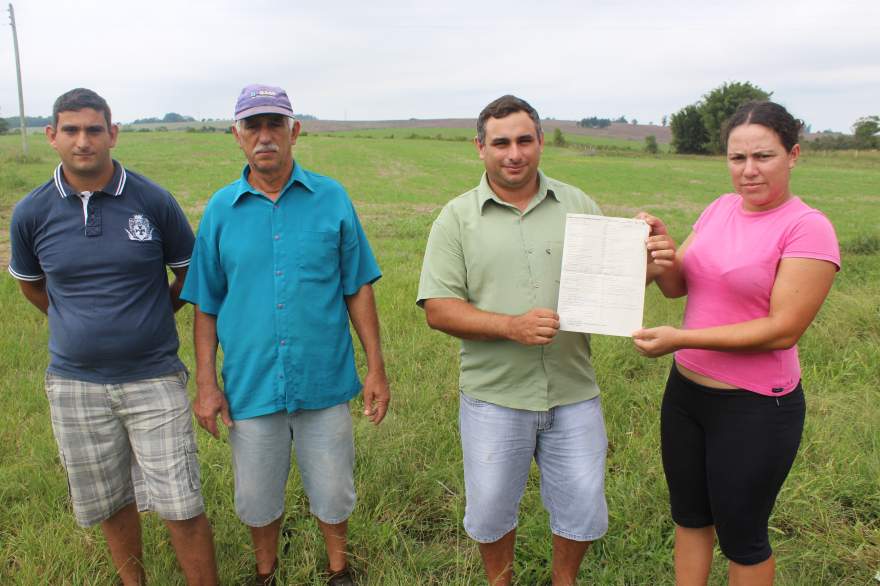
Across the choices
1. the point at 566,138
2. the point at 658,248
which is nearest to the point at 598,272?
the point at 658,248

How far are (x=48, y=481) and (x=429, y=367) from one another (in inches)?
100

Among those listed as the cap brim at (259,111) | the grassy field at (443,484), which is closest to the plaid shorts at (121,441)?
the grassy field at (443,484)

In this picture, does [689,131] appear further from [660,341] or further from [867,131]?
Answer: [660,341]

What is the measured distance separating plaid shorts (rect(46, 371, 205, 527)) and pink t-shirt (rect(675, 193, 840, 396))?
2009mm

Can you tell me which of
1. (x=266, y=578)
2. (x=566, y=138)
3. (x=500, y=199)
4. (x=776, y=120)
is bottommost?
(x=266, y=578)

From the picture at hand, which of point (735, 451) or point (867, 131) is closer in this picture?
point (735, 451)

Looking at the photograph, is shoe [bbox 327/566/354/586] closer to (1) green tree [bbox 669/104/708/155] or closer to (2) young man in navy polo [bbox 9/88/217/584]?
(2) young man in navy polo [bbox 9/88/217/584]

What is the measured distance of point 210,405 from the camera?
2.62 meters

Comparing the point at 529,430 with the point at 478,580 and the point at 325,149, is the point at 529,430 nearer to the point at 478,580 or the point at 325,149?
the point at 478,580

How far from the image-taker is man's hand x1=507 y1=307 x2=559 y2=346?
7.43ft

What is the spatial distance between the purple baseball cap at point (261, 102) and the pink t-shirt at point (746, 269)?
1673mm

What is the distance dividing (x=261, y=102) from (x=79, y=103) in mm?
711

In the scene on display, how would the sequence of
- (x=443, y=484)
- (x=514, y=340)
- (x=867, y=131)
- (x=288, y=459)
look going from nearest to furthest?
(x=514, y=340), (x=288, y=459), (x=443, y=484), (x=867, y=131)

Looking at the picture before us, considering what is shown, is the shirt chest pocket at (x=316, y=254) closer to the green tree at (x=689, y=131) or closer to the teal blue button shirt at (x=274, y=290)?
the teal blue button shirt at (x=274, y=290)
